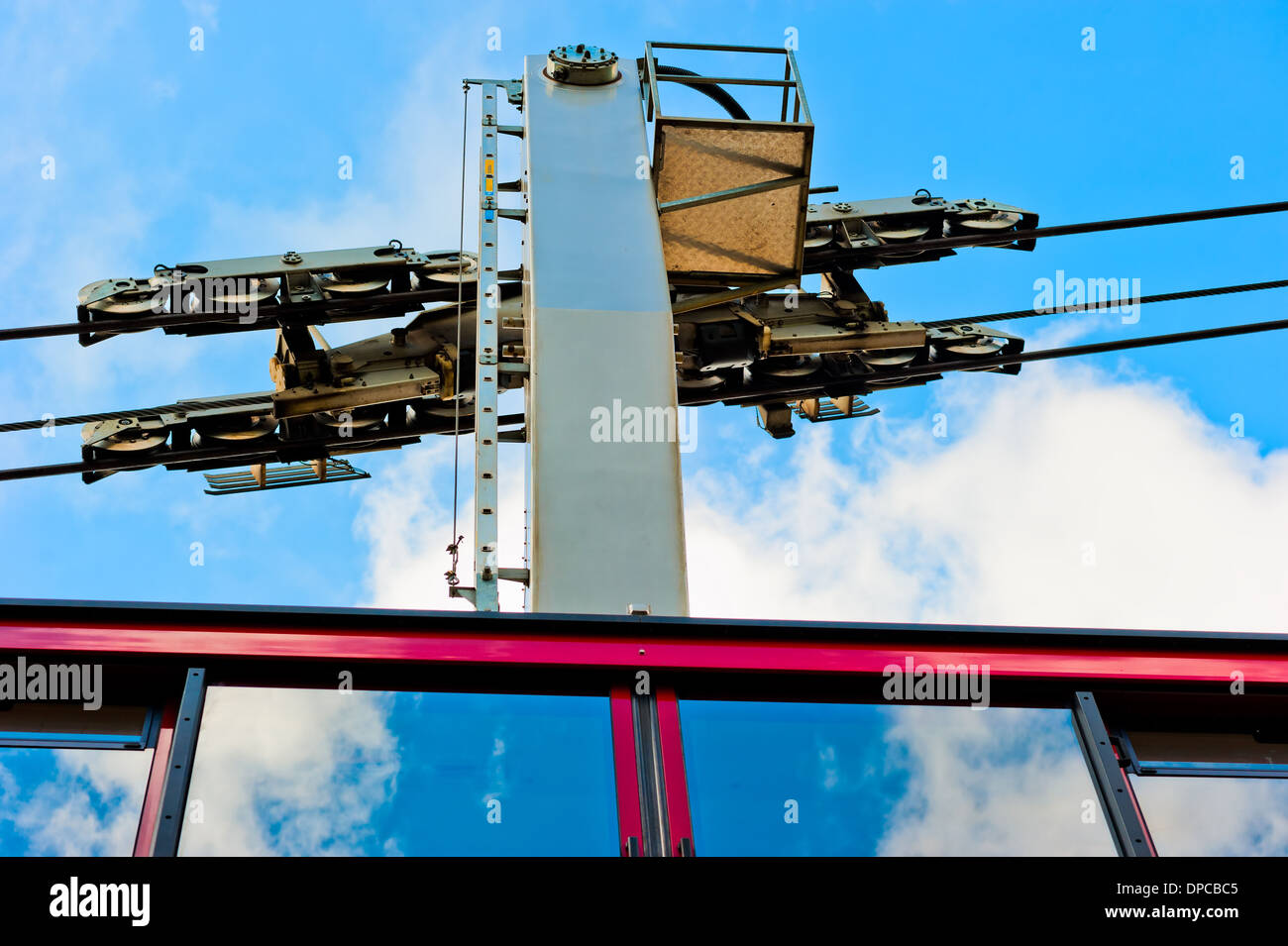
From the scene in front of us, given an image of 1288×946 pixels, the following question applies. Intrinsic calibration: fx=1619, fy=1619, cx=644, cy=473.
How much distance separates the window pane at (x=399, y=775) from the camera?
5844 mm

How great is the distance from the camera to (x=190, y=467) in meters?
12.8

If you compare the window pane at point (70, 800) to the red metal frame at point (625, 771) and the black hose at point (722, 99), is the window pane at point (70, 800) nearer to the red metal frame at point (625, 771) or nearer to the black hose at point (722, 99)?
the red metal frame at point (625, 771)

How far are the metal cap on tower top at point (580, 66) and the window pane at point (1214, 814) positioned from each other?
6266 mm

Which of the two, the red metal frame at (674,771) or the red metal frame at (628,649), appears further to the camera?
the red metal frame at (628,649)

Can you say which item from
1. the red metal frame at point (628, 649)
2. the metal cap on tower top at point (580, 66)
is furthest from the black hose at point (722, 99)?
the red metal frame at point (628, 649)

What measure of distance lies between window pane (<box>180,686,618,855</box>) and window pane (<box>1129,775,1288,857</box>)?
218 centimetres

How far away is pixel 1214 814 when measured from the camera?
649 centimetres

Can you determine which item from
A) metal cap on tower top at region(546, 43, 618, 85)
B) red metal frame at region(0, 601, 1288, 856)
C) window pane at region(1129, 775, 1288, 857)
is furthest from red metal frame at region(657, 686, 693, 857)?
metal cap on tower top at region(546, 43, 618, 85)

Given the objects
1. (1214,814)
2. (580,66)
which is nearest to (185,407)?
(580,66)

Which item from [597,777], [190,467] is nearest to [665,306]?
[597,777]

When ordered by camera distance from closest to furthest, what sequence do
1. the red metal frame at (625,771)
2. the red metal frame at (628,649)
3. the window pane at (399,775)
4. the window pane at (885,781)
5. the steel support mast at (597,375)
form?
the window pane at (399,775), the red metal frame at (625,771), the window pane at (885,781), the red metal frame at (628,649), the steel support mast at (597,375)

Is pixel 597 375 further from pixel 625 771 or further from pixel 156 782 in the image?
pixel 156 782

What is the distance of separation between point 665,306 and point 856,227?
4657mm
